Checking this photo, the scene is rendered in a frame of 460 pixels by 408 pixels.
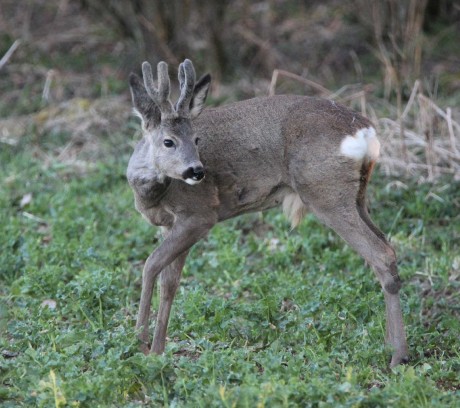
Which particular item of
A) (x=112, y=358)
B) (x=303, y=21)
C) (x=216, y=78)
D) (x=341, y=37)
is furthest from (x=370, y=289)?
(x=303, y=21)

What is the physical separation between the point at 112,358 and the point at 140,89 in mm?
1920

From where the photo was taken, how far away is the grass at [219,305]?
16.4ft

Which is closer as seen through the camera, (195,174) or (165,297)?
→ (195,174)

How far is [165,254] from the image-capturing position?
6172 mm

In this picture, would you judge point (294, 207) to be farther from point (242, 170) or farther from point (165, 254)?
point (165, 254)

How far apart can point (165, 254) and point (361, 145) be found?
4.83ft

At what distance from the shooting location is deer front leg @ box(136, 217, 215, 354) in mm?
6141

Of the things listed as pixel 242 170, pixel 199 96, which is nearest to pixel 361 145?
pixel 242 170

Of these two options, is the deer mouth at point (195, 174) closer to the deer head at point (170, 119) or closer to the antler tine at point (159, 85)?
the deer head at point (170, 119)

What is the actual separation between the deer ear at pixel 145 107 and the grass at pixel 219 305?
3.98 feet

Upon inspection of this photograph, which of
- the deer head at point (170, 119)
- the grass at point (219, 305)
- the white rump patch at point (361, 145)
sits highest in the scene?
the deer head at point (170, 119)

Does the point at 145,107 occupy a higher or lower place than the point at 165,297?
higher

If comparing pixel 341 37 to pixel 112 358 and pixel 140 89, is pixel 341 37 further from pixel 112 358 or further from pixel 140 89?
pixel 112 358

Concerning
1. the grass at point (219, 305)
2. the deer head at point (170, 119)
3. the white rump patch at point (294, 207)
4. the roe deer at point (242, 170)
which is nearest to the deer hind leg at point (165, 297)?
the roe deer at point (242, 170)
